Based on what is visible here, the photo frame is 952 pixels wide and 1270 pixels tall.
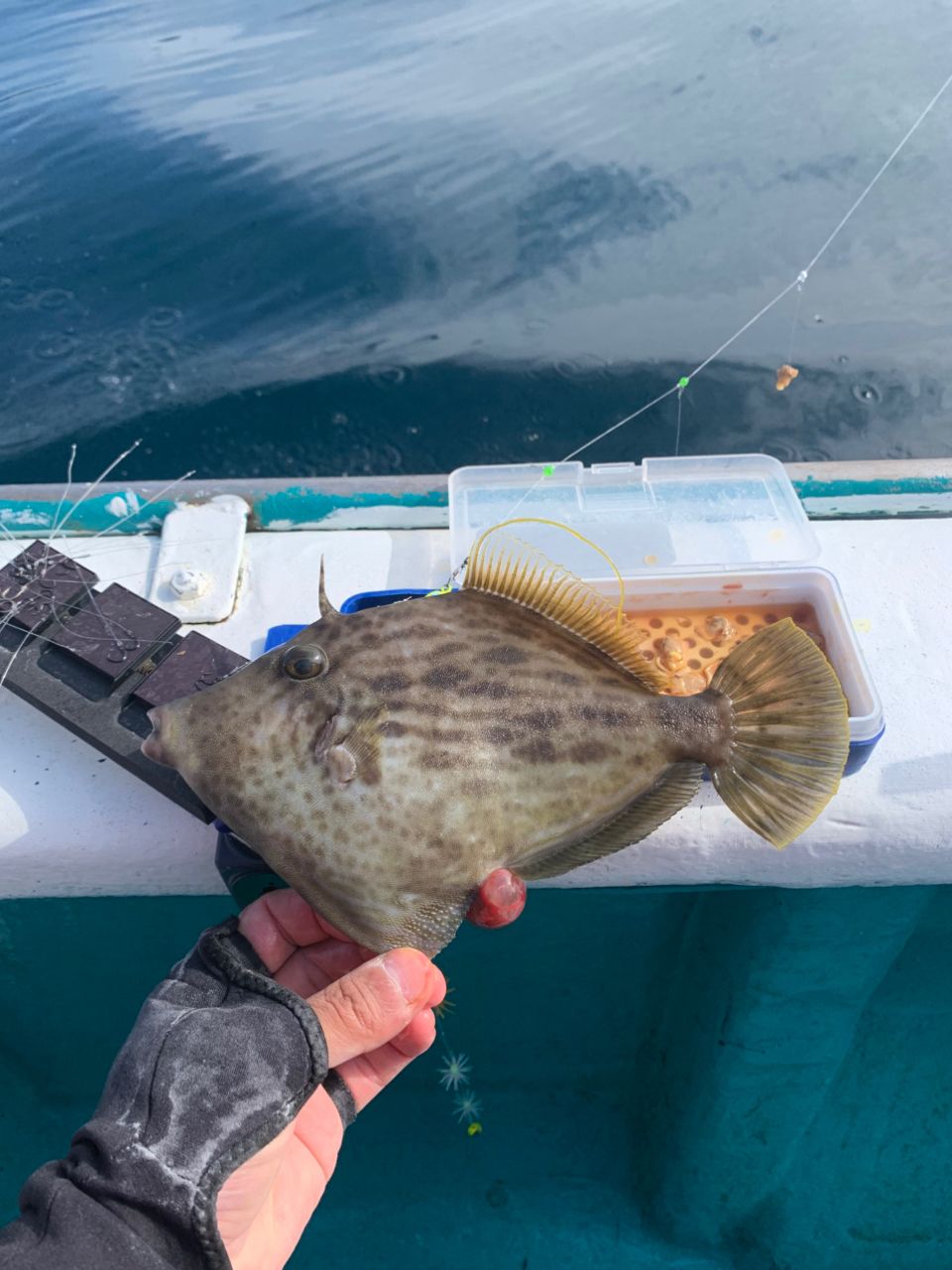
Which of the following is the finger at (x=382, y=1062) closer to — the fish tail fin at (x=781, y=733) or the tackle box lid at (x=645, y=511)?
the fish tail fin at (x=781, y=733)

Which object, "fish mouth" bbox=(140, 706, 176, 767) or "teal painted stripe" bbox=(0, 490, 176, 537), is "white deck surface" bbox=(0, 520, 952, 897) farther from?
"teal painted stripe" bbox=(0, 490, 176, 537)

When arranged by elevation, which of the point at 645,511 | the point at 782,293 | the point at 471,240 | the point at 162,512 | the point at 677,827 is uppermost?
the point at 162,512

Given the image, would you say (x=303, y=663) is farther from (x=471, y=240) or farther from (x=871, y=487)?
(x=471, y=240)

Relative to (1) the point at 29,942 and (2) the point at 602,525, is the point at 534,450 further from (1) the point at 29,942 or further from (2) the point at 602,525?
(1) the point at 29,942

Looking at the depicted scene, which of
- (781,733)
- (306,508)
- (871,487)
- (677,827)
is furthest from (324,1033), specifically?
(871,487)

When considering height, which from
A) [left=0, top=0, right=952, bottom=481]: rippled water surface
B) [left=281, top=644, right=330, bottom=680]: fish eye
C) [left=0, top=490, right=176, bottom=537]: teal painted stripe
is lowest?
[left=0, top=0, right=952, bottom=481]: rippled water surface

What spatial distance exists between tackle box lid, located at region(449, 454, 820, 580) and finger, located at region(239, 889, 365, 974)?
0.95 m

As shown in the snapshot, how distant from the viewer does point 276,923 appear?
5.41 ft

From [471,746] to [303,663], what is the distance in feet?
1.04

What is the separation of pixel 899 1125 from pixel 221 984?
2048 mm

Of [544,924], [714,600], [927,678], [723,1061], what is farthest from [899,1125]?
[714,600]

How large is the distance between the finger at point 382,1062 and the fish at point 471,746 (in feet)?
0.75

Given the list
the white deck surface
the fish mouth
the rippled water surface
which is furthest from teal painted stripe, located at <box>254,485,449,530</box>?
the rippled water surface

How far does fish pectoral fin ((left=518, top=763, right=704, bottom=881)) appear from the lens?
153cm
